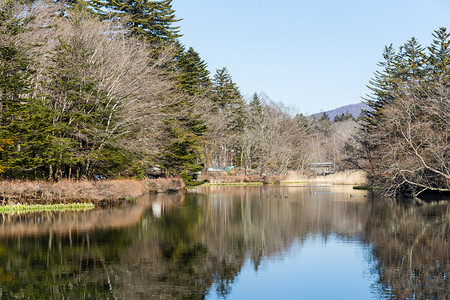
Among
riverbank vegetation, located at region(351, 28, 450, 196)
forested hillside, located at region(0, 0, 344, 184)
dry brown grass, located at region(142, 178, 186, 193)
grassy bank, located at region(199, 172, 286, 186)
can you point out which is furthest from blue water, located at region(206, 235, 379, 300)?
grassy bank, located at region(199, 172, 286, 186)

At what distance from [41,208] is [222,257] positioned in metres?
15.9

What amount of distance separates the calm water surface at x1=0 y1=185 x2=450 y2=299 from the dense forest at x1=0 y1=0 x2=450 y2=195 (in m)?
6.34

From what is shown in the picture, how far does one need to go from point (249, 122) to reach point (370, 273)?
72412 mm

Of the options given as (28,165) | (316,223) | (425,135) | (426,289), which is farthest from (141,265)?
Result: (425,135)

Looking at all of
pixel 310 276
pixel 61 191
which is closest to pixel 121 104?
pixel 61 191

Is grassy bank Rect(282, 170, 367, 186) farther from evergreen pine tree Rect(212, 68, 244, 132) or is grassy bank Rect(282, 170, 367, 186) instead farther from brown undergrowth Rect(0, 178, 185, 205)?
brown undergrowth Rect(0, 178, 185, 205)

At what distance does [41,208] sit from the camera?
2645 cm

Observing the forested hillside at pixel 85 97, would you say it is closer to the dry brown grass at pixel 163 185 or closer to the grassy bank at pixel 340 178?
the dry brown grass at pixel 163 185

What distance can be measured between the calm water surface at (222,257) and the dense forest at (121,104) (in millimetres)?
6339

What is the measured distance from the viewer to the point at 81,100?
1236 inches

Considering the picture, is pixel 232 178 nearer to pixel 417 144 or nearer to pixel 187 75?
pixel 187 75

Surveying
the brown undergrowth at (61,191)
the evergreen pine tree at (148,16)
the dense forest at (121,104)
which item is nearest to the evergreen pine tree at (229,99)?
the dense forest at (121,104)

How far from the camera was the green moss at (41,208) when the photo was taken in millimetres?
25792

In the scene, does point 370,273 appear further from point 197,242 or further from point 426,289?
point 197,242
